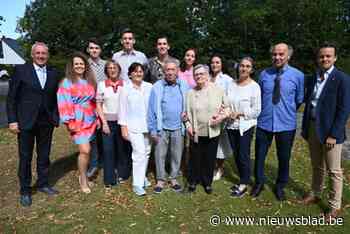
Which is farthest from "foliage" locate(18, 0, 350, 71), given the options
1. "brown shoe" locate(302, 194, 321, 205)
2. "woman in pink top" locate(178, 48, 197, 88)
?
"brown shoe" locate(302, 194, 321, 205)

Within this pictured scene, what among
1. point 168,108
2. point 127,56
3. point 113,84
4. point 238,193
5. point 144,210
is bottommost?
point 144,210

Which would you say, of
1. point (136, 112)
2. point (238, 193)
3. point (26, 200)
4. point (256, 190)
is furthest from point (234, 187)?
point (26, 200)

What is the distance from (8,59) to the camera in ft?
199

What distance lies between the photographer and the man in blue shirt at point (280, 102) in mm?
4965

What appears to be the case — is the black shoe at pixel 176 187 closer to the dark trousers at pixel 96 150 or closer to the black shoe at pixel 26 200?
the dark trousers at pixel 96 150

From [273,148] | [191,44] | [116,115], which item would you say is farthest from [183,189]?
[191,44]

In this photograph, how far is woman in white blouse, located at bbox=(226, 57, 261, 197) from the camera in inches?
205

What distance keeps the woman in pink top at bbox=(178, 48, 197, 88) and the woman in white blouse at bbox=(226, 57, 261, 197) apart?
2.61ft

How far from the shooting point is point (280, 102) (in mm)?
5027

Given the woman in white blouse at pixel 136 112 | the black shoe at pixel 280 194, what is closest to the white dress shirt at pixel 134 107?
the woman in white blouse at pixel 136 112

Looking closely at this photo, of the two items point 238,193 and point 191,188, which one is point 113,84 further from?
point 238,193

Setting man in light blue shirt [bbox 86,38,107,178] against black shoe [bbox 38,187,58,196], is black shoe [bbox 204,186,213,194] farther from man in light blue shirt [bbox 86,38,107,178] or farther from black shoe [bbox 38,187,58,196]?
black shoe [bbox 38,187,58,196]

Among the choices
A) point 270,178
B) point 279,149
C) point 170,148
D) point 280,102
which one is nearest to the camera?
point 280,102

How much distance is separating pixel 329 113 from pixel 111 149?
10.9ft
